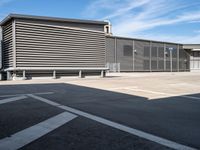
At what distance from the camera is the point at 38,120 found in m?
5.75

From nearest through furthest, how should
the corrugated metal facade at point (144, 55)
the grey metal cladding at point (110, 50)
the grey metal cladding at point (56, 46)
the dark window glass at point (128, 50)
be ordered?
the grey metal cladding at point (56, 46) → the grey metal cladding at point (110, 50) → the corrugated metal facade at point (144, 55) → the dark window glass at point (128, 50)

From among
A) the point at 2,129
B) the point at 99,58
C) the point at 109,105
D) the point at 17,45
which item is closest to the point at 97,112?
the point at 109,105

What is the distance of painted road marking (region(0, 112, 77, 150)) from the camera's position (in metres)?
4.09

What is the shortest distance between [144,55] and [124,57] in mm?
4036

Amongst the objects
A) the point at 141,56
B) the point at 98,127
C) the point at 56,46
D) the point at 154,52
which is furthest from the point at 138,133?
the point at 154,52

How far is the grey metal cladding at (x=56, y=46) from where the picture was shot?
21969mm

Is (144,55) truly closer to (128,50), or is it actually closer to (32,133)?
(128,50)

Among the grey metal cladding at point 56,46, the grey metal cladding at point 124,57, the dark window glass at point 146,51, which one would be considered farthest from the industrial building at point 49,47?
the dark window glass at point 146,51

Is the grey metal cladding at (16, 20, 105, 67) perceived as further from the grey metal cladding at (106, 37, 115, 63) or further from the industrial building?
the grey metal cladding at (106, 37, 115, 63)

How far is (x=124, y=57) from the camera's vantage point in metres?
34.8

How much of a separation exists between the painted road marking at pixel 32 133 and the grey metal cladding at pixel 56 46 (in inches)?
658

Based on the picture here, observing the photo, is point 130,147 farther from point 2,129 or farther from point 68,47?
point 68,47

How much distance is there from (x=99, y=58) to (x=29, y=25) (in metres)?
7.12

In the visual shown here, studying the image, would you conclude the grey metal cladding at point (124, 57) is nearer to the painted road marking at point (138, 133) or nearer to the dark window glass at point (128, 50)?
the dark window glass at point (128, 50)
